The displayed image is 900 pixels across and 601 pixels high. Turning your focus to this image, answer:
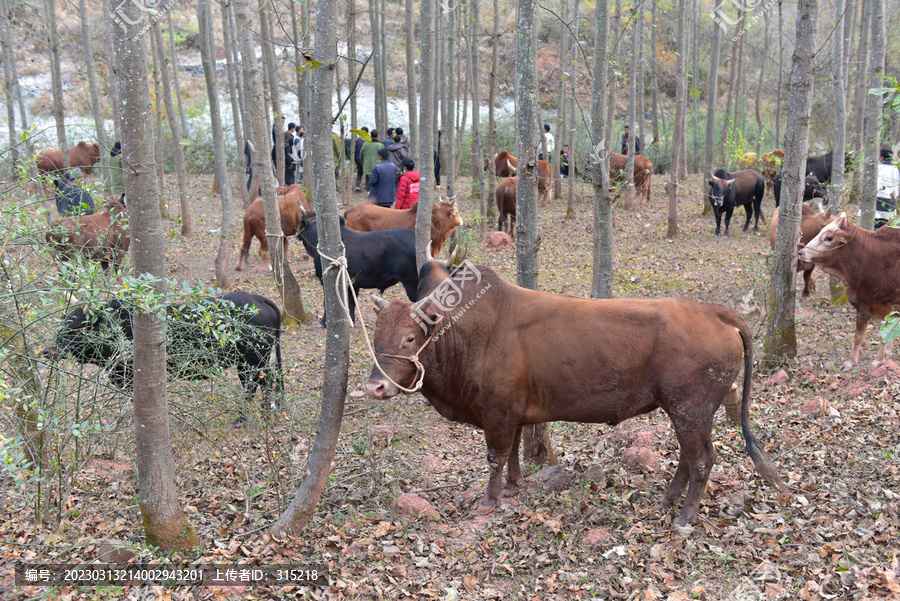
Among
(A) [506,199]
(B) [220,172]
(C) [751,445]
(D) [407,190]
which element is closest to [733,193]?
(A) [506,199]

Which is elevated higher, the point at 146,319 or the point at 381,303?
the point at 146,319

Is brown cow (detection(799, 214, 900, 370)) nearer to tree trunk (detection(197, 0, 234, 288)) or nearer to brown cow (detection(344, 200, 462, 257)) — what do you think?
brown cow (detection(344, 200, 462, 257))

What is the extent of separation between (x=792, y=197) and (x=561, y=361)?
13.8 ft

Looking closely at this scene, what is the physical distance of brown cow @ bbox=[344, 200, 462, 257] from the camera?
493 inches

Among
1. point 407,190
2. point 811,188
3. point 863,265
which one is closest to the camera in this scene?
point 863,265

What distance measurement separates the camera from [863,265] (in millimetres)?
8570

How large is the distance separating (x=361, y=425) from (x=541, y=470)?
2.31m

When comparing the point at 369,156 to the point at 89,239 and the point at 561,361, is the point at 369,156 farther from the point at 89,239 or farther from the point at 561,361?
the point at 561,361

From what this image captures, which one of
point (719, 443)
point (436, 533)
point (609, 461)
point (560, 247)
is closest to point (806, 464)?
point (719, 443)

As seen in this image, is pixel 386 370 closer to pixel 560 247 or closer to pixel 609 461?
pixel 609 461

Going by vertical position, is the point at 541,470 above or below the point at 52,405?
below

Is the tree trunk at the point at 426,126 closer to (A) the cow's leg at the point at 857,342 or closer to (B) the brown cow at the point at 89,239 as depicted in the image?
(B) the brown cow at the point at 89,239

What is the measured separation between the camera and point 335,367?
5.06m

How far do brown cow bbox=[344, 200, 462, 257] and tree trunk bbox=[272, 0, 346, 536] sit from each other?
24.5ft
